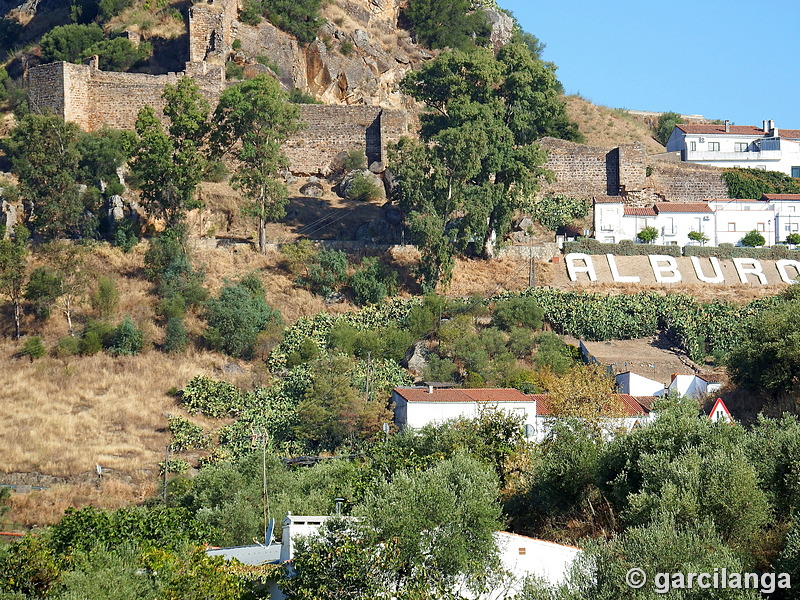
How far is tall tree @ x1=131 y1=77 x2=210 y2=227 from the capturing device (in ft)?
147

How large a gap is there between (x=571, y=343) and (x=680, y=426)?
18.8m

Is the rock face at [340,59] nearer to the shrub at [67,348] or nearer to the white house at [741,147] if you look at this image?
the white house at [741,147]

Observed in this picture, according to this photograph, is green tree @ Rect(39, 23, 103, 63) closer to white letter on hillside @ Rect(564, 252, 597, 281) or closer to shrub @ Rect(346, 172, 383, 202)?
shrub @ Rect(346, 172, 383, 202)

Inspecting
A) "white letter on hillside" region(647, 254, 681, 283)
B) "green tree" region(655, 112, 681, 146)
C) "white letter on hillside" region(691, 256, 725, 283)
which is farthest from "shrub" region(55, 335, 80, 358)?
"green tree" region(655, 112, 681, 146)

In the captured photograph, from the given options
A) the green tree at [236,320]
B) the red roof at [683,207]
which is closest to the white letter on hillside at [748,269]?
the red roof at [683,207]

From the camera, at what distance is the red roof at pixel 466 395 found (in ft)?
112

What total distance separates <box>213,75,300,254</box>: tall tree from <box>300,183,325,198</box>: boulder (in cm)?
622

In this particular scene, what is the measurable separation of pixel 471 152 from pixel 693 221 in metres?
12.1

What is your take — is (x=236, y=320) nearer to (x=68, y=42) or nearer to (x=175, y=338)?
(x=175, y=338)

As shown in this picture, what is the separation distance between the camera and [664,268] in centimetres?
4938

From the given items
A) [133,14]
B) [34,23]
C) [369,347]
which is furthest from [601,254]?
[34,23]

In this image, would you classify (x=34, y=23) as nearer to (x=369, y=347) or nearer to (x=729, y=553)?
(x=369, y=347)

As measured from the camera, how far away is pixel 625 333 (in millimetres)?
→ 44281

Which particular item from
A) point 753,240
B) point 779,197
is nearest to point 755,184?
point 779,197
